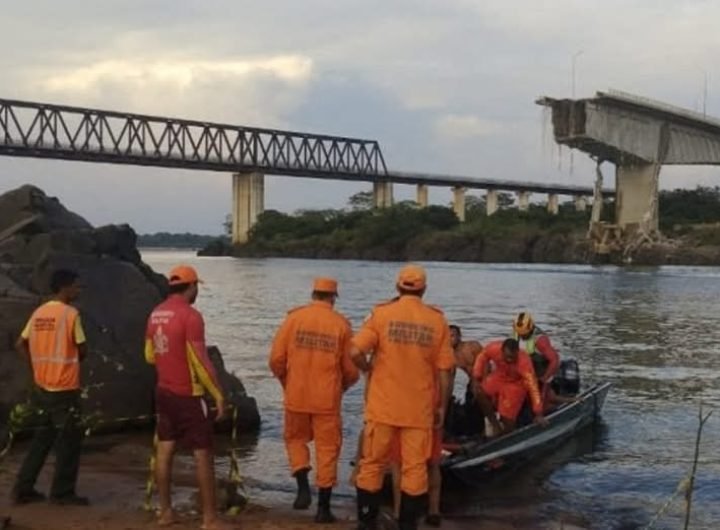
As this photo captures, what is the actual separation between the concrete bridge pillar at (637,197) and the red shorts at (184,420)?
92.4 m

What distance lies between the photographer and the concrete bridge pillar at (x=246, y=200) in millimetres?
135125

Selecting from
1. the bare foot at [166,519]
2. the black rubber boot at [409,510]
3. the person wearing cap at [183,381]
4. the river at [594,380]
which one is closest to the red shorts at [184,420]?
the person wearing cap at [183,381]

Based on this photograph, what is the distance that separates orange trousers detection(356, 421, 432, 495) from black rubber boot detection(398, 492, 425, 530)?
7cm

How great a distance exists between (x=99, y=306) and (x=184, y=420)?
243 inches

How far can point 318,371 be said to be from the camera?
351 inches

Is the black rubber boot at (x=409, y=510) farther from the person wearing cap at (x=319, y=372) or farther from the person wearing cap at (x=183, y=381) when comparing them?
the person wearing cap at (x=183, y=381)

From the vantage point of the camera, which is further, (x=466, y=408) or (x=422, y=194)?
(x=422, y=194)

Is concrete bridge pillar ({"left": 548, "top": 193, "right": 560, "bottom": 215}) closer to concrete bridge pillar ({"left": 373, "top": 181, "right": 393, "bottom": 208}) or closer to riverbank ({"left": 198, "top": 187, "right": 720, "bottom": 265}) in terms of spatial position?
riverbank ({"left": 198, "top": 187, "right": 720, "bottom": 265})

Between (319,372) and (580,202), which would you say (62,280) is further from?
(580,202)

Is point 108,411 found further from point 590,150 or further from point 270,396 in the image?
point 590,150

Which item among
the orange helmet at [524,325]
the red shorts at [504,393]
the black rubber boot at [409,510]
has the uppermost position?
the orange helmet at [524,325]

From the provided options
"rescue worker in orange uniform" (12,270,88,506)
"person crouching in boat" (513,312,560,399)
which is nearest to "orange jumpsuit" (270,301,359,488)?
"rescue worker in orange uniform" (12,270,88,506)

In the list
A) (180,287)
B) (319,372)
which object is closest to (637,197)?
(319,372)

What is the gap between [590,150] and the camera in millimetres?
94062
